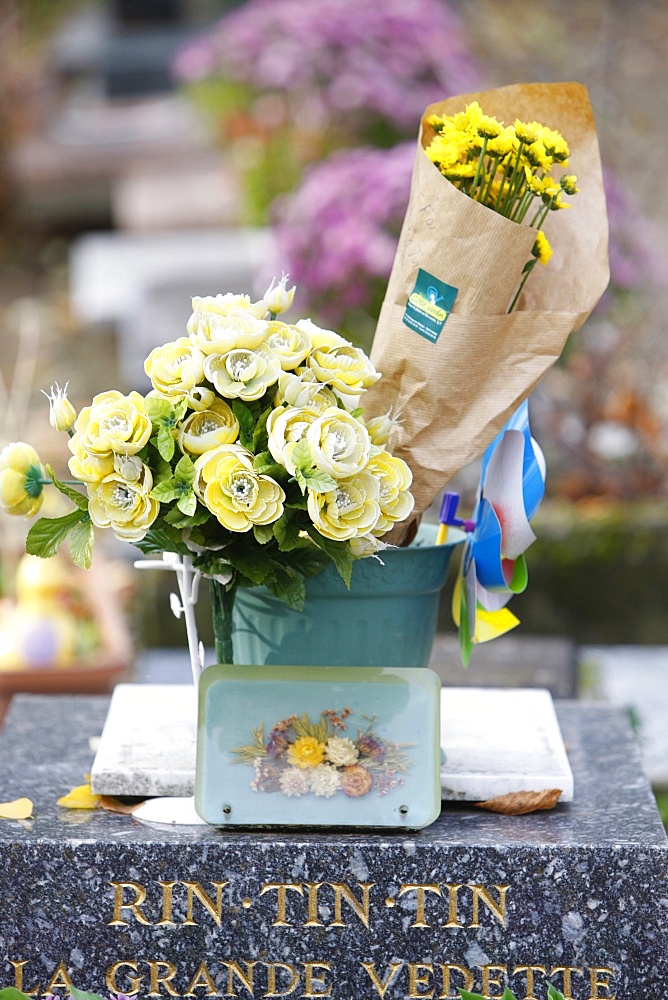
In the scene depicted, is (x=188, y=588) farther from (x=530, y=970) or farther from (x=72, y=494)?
(x=530, y=970)

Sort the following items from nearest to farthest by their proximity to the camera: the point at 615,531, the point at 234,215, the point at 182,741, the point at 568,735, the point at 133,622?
the point at 182,741
the point at 568,735
the point at 615,531
the point at 133,622
the point at 234,215

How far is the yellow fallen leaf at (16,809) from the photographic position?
1913 mm

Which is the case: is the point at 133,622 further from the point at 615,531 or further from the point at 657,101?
the point at 657,101

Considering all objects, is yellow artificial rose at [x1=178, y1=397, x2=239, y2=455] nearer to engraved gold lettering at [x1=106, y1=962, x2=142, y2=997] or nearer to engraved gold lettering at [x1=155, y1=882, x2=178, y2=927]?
engraved gold lettering at [x1=155, y1=882, x2=178, y2=927]

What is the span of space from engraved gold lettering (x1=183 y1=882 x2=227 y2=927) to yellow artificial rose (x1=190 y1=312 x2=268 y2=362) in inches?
27.8

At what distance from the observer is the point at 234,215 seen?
8.98 meters

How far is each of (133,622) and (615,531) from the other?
1499 mm

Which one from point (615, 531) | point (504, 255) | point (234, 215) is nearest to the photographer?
point (504, 255)

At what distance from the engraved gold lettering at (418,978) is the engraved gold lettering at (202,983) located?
262mm

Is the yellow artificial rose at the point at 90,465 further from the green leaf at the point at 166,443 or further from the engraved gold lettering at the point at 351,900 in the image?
the engraved gold lettering at the point at 351,900

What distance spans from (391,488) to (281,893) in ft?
1.87

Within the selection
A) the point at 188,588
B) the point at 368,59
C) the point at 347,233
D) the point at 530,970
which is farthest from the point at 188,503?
the point at 368,59

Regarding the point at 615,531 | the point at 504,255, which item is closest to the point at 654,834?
the point at 504,255

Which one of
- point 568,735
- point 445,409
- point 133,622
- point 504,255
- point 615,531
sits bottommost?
point 133,622
